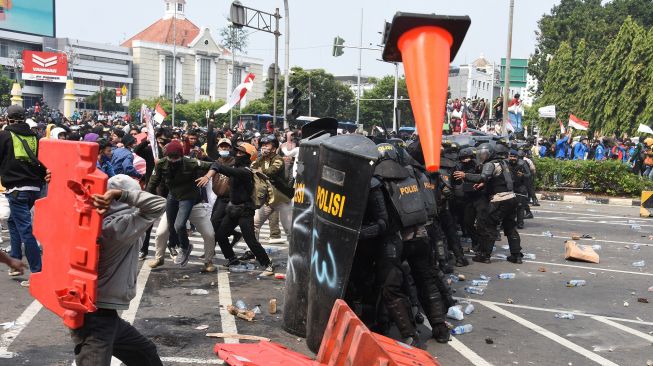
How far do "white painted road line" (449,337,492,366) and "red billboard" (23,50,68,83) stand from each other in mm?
86040

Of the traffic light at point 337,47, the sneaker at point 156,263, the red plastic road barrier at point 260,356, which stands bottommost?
the sneaker at point 156,263

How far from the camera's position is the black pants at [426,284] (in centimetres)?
620

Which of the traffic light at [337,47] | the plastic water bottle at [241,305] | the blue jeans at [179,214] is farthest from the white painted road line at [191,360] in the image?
the traffic light at [337,47]

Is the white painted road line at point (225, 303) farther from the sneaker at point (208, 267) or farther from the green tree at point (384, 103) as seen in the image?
the green tree at point (384, 103)

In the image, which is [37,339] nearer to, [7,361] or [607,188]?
[7,361]

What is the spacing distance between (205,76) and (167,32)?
13.4 meters

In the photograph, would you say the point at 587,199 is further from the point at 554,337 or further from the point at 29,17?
the point at 29,17

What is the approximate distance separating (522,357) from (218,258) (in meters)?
5.01

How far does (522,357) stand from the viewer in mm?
5930

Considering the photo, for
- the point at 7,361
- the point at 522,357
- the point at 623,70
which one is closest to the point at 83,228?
the point at 7,361

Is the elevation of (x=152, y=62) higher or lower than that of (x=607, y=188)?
higher

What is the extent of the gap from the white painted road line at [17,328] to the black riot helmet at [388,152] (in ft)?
11.2

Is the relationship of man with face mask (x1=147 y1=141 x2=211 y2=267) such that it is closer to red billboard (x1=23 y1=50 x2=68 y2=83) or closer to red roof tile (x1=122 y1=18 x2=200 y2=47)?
red billboard (x1=23 y1=50 x2=68 y2=83)

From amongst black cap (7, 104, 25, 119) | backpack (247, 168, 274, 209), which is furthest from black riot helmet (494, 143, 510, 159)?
black cap (7, 104, 25, 119)
